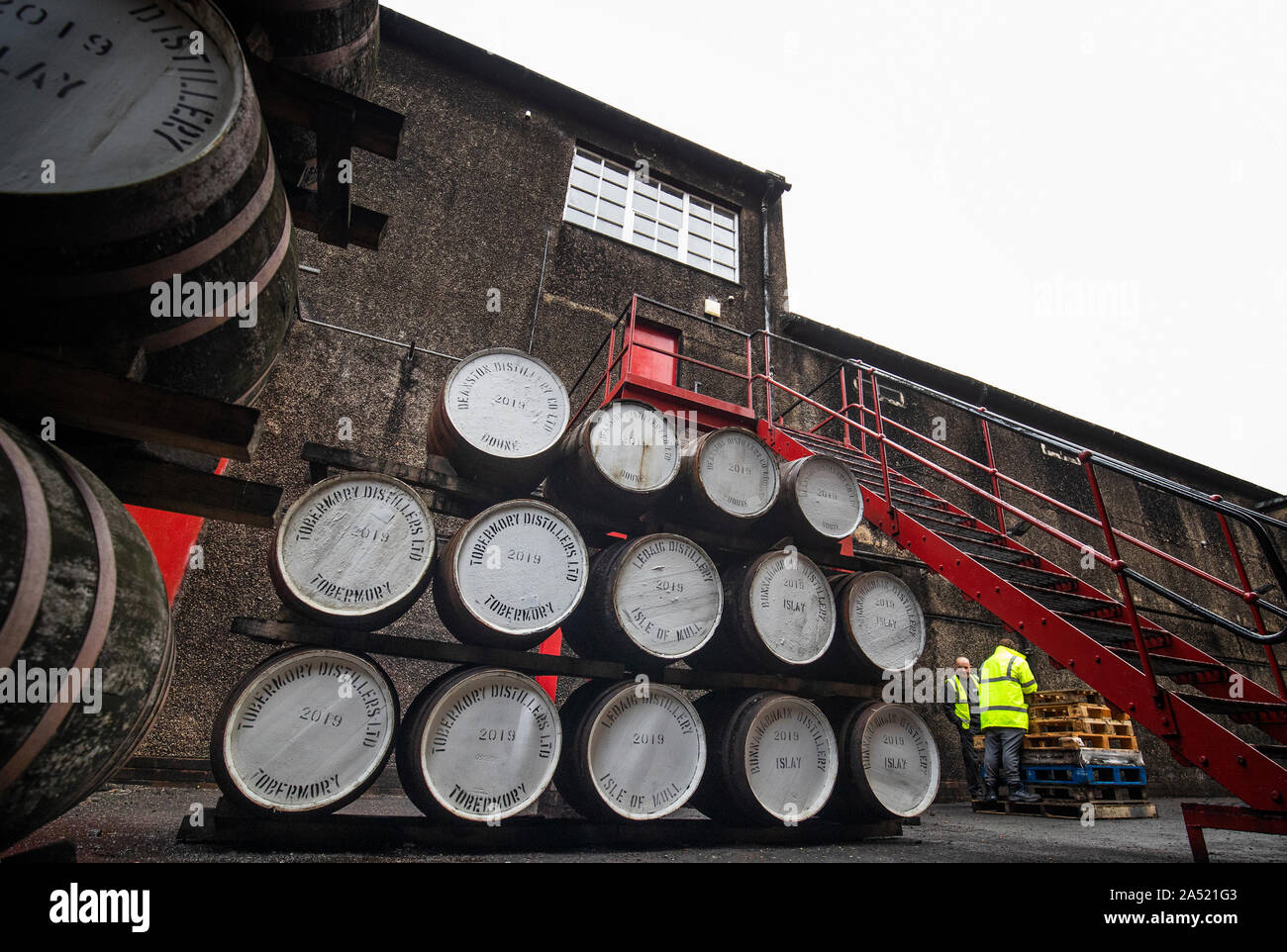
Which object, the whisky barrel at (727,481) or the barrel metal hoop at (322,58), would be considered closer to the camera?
the barrel metal hoop at (322,58)

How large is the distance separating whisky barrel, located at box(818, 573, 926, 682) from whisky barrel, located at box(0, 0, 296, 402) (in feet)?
11.6

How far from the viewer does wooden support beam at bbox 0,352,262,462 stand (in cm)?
164

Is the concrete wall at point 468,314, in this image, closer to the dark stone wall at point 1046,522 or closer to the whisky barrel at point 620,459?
the dark stone wall at point 1046,522

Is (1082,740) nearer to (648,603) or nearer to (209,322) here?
(648,603)

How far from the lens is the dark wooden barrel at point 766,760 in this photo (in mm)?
3348

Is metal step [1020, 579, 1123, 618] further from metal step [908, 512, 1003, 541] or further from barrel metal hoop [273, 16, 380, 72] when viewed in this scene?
barrel metal hoop [273, 16, 380, 72]

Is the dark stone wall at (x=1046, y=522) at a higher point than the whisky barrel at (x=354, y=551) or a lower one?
higher

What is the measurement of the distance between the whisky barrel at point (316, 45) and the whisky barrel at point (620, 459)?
198cm

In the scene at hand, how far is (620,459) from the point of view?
150 inches

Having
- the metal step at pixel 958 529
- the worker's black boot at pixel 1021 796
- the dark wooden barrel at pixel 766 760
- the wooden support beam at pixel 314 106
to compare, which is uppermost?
the wooden support beam at pixel 314 106

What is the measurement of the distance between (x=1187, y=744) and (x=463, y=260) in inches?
320

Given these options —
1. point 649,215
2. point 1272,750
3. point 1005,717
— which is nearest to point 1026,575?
point 1272,750

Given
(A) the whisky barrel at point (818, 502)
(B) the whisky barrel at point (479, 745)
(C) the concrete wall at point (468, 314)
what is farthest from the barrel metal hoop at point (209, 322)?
(C) the concrete wall at point (468, 314)
